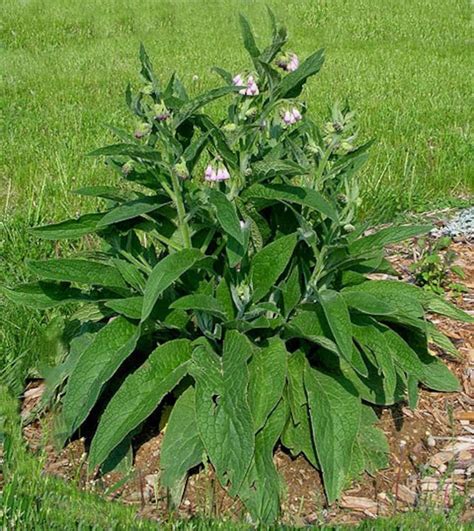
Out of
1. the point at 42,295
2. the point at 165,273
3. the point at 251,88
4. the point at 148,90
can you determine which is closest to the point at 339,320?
the point at 165,273

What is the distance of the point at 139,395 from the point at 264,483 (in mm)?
481

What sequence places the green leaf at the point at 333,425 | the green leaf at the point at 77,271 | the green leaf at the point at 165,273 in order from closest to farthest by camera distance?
the green leaf at the point at 165,273 → the green leaf at the point at 333,425 → the green leaf at the point at 77,271

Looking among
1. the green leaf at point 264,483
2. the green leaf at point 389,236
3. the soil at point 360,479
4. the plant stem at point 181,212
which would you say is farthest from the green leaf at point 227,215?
the soil at point 360,479

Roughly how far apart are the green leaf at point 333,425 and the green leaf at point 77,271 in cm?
73

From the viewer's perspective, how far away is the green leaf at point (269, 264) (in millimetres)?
2838

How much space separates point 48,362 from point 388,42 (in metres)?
9.84

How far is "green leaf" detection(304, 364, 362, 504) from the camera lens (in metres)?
2.72

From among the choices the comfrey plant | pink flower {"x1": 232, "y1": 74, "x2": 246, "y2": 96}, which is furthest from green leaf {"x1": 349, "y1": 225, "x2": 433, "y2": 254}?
pink flower {"x1": 232, "y1": 74, "x2": 246, "y2": 96}

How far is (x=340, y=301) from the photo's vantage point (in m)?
2.73

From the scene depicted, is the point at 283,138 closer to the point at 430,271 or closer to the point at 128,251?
the point at 128,251

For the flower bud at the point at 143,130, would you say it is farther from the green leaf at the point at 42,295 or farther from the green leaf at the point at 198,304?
the green leaf at the point at 42,295

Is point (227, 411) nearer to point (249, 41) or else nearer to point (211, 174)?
point (211, 174)

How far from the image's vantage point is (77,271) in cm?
287

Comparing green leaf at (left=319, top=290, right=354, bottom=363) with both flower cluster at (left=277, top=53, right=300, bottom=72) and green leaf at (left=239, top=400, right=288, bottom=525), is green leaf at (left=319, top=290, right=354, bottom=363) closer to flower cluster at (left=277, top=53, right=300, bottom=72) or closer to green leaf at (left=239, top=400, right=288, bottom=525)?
green leaf at (left=239, top=400, right=288, bottom=525)
